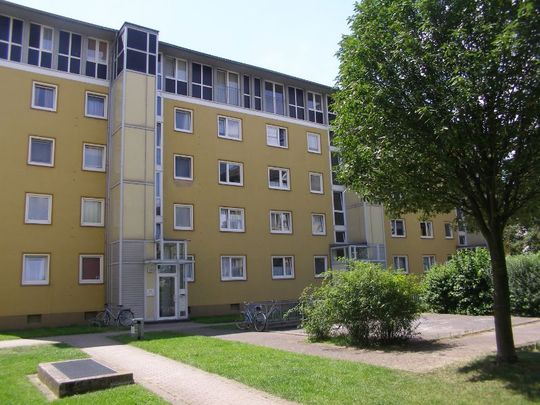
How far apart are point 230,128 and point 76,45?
29.9 ft

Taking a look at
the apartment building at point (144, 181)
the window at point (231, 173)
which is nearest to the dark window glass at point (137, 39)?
the apartment building at point (144, 181)

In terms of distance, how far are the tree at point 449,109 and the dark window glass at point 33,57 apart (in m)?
19.4

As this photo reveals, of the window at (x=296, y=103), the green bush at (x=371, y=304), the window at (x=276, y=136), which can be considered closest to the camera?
the green bush at (x=371, y=304)

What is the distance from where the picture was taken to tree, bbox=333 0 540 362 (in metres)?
7.96

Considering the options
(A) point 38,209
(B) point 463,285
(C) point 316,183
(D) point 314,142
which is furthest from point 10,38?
(B) point 463,285

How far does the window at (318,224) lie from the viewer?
32219 millimetres

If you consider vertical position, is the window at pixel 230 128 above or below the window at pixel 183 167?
above

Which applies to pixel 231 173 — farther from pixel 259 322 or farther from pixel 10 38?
pixel 259 322

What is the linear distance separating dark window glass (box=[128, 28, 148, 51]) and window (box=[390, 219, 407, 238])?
66.6 feet

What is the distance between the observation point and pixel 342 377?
28.6 feet

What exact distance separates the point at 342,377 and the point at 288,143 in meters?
24.1

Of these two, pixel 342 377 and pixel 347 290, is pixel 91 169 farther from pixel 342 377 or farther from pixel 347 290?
pixel 342 377

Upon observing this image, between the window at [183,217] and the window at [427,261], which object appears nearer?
the window at [183,217]

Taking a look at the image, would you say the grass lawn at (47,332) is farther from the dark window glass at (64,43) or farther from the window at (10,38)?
the dark window glass at (64,43)
